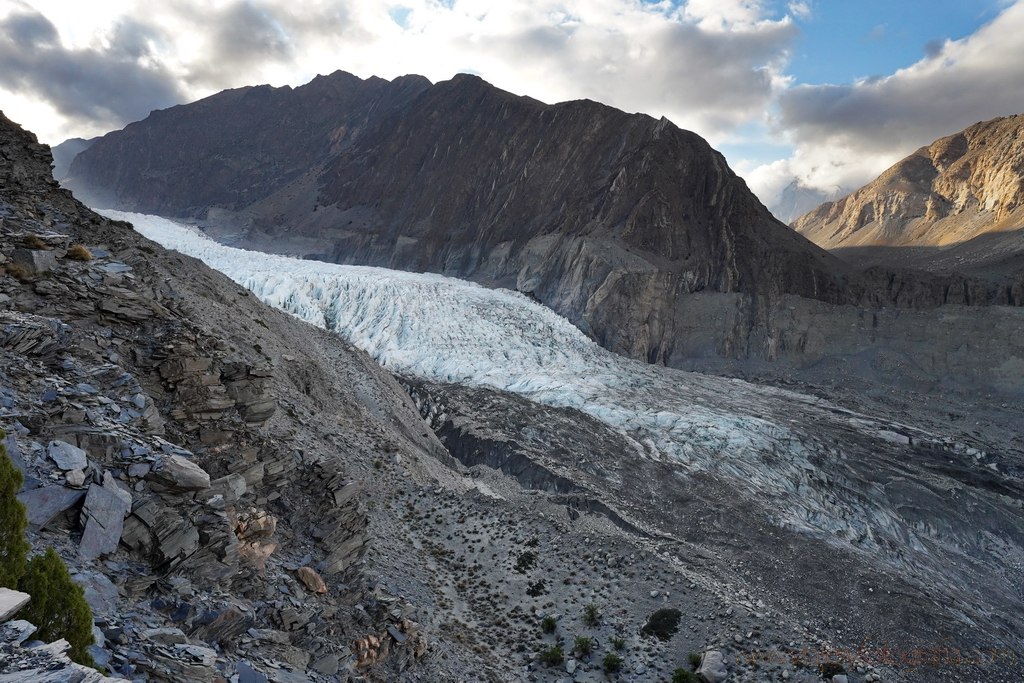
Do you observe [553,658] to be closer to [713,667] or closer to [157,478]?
[713,667]

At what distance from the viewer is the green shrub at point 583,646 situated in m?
13.9

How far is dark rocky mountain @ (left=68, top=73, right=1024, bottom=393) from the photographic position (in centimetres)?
5488

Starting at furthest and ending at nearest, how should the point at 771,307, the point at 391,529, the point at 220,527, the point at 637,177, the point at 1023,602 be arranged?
1. the point at 637,177
2. the point at 771,307
3. the point at 1023,602
4. the point at 391,529
5. the point at 220,527

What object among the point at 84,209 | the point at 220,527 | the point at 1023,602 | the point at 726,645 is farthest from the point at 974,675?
the point at 84,209

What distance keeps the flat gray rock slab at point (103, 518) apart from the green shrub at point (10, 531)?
123cm

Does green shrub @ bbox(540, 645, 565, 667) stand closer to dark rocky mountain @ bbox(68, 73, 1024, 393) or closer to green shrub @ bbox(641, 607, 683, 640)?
green shrub @ bbox(641, 607, 683, 640)

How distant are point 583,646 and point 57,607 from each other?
36.9 ft

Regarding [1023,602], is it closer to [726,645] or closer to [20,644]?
[726,645]

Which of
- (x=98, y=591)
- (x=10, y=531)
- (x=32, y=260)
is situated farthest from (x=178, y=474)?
(x=32, y=260)

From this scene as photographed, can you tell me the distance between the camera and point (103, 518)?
715cm

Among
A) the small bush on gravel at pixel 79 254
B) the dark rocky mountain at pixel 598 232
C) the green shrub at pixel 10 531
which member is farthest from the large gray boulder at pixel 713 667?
the dark rocky mountain at pixel 598 232

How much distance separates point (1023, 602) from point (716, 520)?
12.6 meters

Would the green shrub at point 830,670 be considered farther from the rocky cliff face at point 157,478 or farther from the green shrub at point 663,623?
the rocky cliff face at point 157,478

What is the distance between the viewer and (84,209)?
52.5 feet
